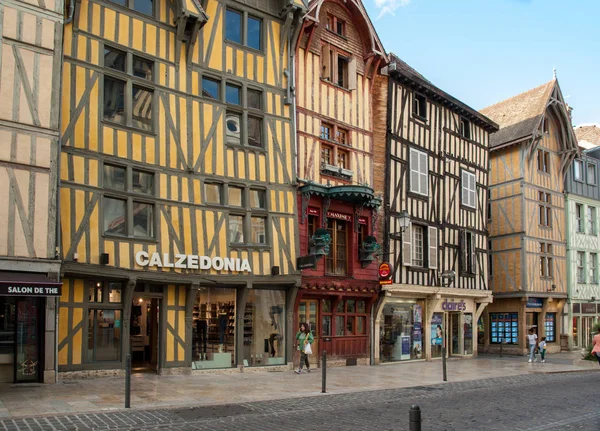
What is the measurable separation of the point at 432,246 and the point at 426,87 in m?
6.13

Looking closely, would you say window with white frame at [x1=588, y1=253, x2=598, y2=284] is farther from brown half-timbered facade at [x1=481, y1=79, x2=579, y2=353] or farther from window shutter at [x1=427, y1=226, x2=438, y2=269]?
window shutter at [x1=427, y1=226, x2=438, y2=269]

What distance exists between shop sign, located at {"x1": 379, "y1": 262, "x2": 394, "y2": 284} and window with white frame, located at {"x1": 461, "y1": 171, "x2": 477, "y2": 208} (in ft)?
25.0

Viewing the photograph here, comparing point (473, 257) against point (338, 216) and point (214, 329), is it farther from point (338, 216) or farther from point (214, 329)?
point (214, 329)

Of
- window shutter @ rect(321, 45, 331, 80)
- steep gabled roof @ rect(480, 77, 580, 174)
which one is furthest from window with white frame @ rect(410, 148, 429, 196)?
steep gabled roof @ rect(480, 77, 580, 174)

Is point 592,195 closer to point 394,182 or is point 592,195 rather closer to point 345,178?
point 394,182

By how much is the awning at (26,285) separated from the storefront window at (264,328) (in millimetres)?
6485

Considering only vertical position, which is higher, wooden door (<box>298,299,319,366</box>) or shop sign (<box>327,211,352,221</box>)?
shop sign (<box>327,211,352,221</box>)

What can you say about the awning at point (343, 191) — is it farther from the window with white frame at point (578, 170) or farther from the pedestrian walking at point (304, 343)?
the window with white frame at point (578, 170)

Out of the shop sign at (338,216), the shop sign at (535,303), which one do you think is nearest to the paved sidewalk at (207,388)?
the shop sign at (338,216)

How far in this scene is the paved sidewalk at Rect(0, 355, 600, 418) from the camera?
10.9 meters

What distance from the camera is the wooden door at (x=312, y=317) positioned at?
1928 cm

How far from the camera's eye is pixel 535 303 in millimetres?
30719

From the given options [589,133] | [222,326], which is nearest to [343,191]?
[222,326]

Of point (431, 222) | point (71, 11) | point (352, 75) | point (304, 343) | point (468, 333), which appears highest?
point (352, 75)
